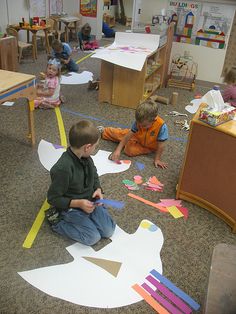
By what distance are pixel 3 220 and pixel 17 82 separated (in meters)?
1.07

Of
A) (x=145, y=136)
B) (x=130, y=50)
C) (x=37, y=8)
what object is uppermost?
(x=37, y=8)

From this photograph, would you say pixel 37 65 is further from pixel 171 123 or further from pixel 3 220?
pixel 3 220

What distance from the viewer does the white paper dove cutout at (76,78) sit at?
15.6ft

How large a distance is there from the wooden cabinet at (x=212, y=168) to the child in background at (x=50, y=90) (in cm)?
212

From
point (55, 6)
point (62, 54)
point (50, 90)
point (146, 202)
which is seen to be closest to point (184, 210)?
point (146, 202)

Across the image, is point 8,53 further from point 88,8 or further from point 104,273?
point 104,273

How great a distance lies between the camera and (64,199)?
1.83 metres

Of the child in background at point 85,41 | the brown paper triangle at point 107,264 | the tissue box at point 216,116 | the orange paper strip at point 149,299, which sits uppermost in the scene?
the tissue box at point 216,116

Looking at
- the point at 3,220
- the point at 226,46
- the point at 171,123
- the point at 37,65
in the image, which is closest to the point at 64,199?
the point at 3,220

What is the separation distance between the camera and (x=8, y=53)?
4.67 metres

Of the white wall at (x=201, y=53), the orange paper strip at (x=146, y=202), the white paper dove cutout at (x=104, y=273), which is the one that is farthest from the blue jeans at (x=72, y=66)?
the white paper dove cutout at (x=104, y=273)

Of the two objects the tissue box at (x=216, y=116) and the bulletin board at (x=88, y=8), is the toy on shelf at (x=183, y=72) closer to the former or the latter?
the tissue box at (x=216, y=116)

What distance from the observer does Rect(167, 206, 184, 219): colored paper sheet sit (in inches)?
88.0

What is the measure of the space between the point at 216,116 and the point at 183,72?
3.23m
